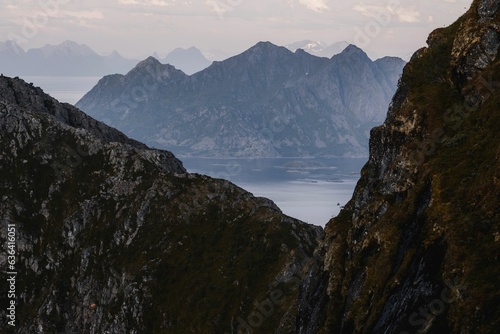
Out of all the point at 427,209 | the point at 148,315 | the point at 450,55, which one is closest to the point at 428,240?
the point at 427,209

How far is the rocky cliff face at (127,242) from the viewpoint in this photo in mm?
104375

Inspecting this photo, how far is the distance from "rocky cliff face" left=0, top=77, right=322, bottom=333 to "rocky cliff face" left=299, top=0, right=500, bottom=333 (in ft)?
136

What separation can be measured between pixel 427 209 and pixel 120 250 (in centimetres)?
9734

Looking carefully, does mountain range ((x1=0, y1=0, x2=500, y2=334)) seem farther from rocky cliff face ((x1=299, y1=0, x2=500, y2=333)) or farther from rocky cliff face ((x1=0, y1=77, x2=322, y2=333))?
rocky cliff face ((x1=0, y1=77, x2=322, y2=333))

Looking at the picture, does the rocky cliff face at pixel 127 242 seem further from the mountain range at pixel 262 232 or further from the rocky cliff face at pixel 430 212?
the rocky cliff face at pixel 430 212

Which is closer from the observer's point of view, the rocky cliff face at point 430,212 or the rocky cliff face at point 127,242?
the rocky cliff face at point 430,212

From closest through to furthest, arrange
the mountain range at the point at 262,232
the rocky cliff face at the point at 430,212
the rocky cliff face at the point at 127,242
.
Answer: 1. the rocky cliff face at the point at 430,212
2. the mountain range at the point at 262,232
3. the rocky cliff face at the point at 127,242

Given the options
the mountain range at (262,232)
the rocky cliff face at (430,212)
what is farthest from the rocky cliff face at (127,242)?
the rocky cliff face at (430,212)

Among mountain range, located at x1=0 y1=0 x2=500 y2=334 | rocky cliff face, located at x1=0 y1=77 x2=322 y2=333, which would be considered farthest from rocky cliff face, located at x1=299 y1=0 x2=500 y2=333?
rocky cliff face, located at x1=0 y1=77 x2=322 y2=333

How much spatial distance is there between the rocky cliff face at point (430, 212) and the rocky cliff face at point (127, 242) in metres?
41.5

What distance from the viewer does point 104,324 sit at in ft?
371

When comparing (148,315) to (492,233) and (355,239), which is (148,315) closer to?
(355,239)

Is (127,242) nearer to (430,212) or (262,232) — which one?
(262,232)

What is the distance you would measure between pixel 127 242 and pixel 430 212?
319ft
